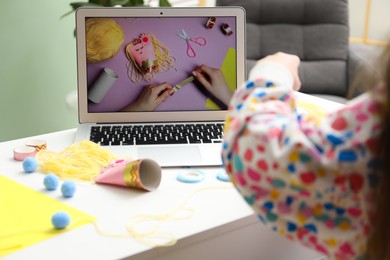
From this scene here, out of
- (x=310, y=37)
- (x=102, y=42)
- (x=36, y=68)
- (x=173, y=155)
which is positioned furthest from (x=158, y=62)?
(x=310, y=37)

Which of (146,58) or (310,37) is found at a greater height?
(146,58)

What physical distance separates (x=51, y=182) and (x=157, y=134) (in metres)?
0.32

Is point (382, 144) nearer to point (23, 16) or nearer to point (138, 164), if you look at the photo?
point (138, 164)

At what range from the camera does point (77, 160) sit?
1005 mm

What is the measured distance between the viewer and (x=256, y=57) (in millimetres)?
2383

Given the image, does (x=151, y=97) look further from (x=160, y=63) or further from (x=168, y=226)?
(x=168, y=226)

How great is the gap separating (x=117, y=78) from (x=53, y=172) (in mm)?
320

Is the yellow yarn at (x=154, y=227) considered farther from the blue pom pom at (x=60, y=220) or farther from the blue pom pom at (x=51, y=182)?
the blue pom pom at (x=51, y=182)

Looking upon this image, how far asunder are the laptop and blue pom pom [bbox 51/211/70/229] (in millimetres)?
433

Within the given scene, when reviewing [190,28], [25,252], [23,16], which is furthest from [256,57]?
[25,252]

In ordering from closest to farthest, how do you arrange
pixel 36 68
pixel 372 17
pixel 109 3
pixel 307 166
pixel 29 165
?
pixel 307 166 → pixel 29 165 → pixel 109 3 → pixel 36 68 → pixel 372 17

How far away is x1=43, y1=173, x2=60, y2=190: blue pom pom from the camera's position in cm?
89

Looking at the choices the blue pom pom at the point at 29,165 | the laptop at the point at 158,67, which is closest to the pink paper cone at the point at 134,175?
the blue pom pom at the point at 29,165

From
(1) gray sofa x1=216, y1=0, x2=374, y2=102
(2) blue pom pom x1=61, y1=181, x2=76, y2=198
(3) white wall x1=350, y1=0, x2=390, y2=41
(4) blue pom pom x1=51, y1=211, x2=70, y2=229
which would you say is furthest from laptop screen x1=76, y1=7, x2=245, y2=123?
(3) white wall x1=350, y1=0, x2=390, y2=41
